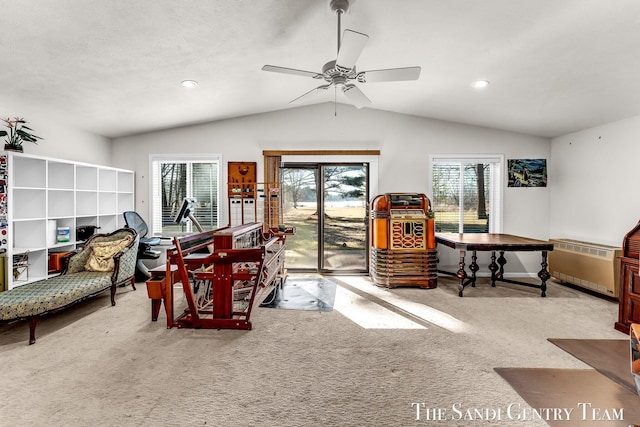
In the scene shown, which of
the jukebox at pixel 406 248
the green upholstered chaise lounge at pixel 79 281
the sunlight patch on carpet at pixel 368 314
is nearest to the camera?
the green upholstered chaise lounge at pixel 79 281

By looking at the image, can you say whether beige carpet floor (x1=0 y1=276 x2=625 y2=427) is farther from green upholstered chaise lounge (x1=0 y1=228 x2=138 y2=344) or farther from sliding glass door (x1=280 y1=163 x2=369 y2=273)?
sliding glass door (x1=280 y1=163 x2=369 y2=273)

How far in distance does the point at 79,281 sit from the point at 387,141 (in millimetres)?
4766

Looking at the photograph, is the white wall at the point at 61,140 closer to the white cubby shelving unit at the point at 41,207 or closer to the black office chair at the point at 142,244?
the white cubby shelving unit at the point at 41,207

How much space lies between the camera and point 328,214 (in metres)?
5.56

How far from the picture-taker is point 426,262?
15.3 ft

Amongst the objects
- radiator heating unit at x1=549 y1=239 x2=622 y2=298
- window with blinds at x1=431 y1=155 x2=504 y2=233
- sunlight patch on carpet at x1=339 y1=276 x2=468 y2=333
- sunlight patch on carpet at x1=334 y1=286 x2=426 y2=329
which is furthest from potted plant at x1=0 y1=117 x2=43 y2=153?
radiator heating unit at x1=549 y1=239 x2=622 y2=298

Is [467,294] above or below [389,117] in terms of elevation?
below

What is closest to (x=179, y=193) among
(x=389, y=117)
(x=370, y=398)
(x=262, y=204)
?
(x=262, y=204)

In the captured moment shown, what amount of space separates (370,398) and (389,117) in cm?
451

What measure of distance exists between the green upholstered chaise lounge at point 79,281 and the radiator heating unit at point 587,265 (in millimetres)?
6239

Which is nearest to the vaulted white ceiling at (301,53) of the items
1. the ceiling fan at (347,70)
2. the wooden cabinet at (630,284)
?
the ceiling fan at (347,70)

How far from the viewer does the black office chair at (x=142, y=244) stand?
4.89 meters

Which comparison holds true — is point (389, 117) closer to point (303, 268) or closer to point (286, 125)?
point (286, 125)

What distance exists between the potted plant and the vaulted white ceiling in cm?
15
